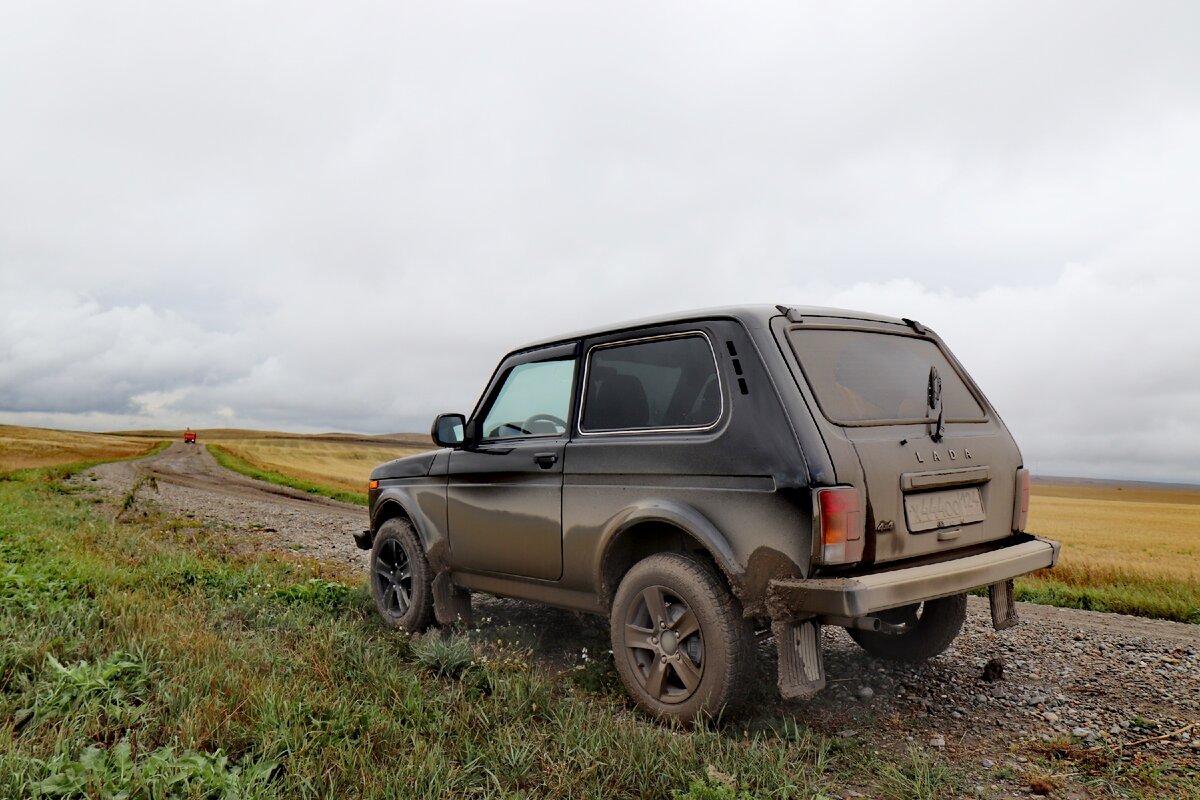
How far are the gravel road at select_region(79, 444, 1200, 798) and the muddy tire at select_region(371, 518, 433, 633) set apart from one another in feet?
1.68

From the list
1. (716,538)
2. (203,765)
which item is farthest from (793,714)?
(203,765)

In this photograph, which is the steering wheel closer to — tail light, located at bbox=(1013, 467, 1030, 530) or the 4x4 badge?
the 4x4 badge

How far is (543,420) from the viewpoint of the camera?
4852 mm

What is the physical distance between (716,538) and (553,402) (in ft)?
5.34

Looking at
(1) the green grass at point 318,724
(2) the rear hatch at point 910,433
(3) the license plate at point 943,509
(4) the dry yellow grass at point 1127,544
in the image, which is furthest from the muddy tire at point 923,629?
(4) the dry yellow grass at point 1127,544

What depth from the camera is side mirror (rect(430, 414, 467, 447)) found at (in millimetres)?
5137

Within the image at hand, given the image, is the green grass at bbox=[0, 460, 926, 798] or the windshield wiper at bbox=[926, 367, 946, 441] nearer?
the green grass at bbox=[0, 460, 926, 798]

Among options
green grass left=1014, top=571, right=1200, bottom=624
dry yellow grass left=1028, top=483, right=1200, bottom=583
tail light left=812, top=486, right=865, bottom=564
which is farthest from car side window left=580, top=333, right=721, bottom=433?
dry yellow grass left=1028, top=483, right=1200, bottom=583

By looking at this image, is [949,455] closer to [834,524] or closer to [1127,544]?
[834,524]

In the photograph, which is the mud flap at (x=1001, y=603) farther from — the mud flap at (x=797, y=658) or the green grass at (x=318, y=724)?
the mud flap at (x=797, y=658)

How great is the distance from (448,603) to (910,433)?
126 inches

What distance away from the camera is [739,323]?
3752 millimetres

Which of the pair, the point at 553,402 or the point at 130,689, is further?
the point at 553,402

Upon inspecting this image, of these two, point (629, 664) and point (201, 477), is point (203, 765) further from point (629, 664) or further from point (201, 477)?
point (201, 477)
